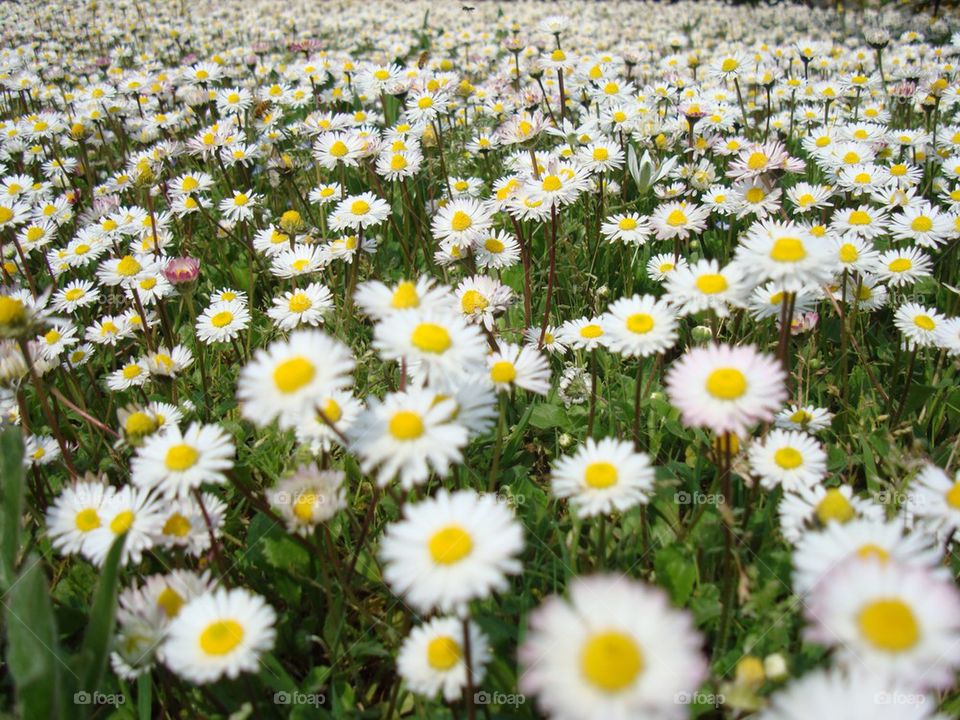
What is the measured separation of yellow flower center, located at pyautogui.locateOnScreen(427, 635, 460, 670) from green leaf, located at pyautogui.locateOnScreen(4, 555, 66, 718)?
66 cm

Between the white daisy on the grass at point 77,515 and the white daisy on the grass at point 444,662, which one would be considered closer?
the white daisy on the grass at point 444,662

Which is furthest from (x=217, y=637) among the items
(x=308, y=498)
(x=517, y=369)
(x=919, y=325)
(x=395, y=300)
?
(x=919, y=325)

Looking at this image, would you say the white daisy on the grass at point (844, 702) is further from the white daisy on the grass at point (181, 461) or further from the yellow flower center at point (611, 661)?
the white daisy on the grass at point (181, 461)

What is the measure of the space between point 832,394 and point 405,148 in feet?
7.36

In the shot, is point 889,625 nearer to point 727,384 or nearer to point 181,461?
point 727,384

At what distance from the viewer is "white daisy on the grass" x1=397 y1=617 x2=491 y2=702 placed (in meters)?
1.32

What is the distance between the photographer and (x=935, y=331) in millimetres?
2203

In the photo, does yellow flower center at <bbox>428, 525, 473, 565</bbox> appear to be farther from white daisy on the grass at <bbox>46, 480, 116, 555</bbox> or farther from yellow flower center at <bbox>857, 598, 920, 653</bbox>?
white daisy on the grass at <bbox>46, 480, 116, 555</bbox>

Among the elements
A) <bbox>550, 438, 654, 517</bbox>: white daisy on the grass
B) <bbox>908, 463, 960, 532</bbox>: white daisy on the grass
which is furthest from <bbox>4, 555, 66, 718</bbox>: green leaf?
<bbox>908, 463, 960, 532</bbox>: white daisy on the grass

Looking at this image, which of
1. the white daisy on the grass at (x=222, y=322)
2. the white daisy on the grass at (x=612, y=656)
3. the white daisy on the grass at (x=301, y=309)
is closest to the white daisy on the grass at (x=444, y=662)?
the white daisy on the grass at (x=612, y=656)

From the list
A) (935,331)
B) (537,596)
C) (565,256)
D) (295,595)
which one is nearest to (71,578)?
(295,595)

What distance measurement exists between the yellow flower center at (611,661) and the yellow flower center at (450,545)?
0.30 meters

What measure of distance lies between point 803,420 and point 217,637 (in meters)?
1.66

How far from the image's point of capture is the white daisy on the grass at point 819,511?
1.47 meters
